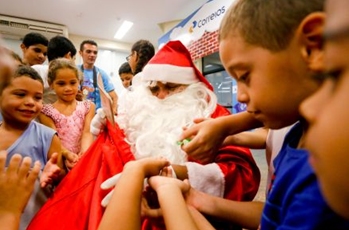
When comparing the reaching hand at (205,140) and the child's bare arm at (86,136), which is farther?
the child's bare arm at (86,136)

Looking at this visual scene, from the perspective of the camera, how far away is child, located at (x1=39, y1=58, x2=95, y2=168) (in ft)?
4.94

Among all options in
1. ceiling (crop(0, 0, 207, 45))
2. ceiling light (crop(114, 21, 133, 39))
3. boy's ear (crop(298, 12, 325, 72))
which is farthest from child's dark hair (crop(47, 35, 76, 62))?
ceiling light (crop(114, 21, 133, 39))

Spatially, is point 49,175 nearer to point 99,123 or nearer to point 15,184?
point 15,184

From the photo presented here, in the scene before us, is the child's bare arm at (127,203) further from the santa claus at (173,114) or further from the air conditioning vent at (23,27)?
the air conditioning vent at (23,27)

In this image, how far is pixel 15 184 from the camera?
26.6 inches

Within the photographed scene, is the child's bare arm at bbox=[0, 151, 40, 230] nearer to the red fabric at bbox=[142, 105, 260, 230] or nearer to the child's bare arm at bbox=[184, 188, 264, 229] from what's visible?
the child's bare arm at bbox=[184, 188, 264, 229]

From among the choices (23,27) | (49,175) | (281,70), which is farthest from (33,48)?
(23,27)

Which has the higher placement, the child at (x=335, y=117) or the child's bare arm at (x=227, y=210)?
the child at (x=335, y=117)

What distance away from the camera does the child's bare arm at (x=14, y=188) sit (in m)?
0.64

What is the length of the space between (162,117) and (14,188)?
2.27 ft

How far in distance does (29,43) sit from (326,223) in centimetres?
250

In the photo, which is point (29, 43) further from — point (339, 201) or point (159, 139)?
point (339, 201)

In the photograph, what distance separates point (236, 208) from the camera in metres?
0.69

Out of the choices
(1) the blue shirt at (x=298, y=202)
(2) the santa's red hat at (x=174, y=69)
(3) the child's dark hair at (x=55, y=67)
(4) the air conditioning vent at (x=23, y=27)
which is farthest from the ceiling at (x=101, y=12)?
(1) the blue shirt at (x=298, y=202)
